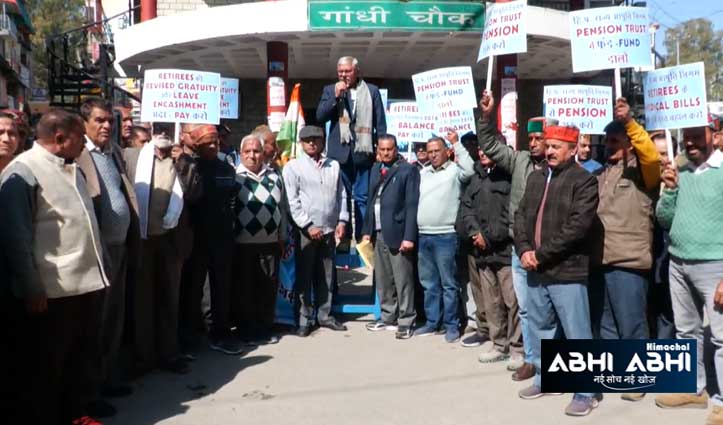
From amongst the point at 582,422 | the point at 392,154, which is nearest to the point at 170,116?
the point at 392,154

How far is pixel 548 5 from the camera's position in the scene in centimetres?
1767

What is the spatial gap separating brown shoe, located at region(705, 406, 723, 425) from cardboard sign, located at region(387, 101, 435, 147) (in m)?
4.71

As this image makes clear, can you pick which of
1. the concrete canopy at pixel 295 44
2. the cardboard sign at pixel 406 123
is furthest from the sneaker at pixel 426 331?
the concrete canopy at pixel 295 44

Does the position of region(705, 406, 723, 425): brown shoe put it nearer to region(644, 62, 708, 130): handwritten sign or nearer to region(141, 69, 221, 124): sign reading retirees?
region(644, 62, 708, 130): handwritten sign

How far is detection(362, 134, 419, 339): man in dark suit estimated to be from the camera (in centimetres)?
753

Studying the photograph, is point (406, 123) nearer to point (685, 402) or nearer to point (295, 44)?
point (685, 402)

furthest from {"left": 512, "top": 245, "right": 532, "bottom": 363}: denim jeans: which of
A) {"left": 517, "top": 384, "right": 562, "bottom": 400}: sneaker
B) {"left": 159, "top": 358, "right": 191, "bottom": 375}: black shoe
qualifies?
{"left": 159, "top": 358, "right": 191, "bottom": 375}: black shoe

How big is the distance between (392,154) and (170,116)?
2366 millimetres

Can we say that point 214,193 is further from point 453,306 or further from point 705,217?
point 705,217

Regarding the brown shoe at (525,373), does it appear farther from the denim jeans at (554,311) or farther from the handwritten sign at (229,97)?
the handwritten sign at (229,97)

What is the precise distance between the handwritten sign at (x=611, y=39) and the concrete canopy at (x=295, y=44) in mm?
7013

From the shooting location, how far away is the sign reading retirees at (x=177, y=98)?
6.75 meters

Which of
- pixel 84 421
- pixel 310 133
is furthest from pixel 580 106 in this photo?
pixel 84 421

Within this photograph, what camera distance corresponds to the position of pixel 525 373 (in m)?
5.96
